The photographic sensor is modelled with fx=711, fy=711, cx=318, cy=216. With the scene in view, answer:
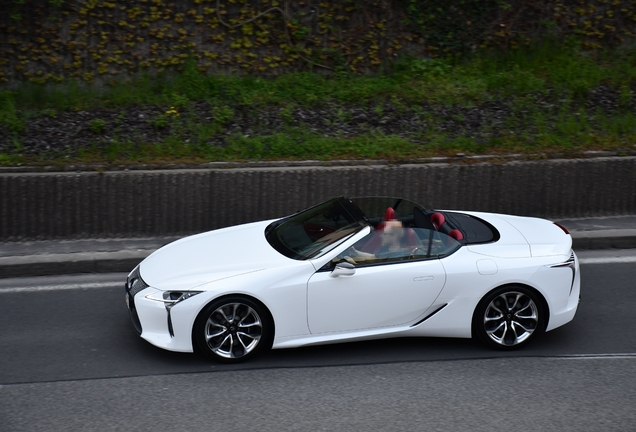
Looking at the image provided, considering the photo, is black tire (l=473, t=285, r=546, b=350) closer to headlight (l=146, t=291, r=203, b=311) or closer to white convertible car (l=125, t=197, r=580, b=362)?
white convertible car (l=125, t=197, r=580, b=362)

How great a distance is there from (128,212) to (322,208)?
3.30 m

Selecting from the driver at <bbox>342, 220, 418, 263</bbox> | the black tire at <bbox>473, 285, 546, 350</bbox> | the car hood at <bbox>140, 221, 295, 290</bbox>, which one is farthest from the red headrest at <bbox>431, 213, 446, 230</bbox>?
the car hood at <bbox>140, 221, 295, 290</bbox>

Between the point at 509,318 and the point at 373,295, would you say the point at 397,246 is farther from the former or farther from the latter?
the point at 509,318

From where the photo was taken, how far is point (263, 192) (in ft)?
31.1

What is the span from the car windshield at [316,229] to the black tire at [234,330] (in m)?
0.63

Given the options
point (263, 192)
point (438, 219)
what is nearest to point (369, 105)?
point (263, 192)

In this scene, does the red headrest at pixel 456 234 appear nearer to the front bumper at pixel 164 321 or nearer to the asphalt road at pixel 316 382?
the asphalt road at pixel 316 382

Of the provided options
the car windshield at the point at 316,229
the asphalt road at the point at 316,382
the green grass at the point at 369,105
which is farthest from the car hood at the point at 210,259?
the green grass at the point at 369,105

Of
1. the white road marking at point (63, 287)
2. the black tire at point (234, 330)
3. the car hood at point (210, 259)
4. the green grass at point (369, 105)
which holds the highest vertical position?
the green grass at point (369, 105)

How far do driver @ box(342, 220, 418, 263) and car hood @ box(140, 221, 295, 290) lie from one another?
0.55 metres

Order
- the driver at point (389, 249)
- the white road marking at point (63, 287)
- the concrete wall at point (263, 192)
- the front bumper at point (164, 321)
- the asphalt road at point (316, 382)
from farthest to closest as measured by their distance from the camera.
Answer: the concrete wall at point (263, 192)
the white road marking at point (63, 287)
the driver at point (389, 249)
the front bumper at point (164, 321)
the asphalt road at point (316, 382)

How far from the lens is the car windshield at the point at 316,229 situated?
625cm

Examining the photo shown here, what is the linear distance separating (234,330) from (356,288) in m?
1.08

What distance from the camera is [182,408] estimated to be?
206 inches
